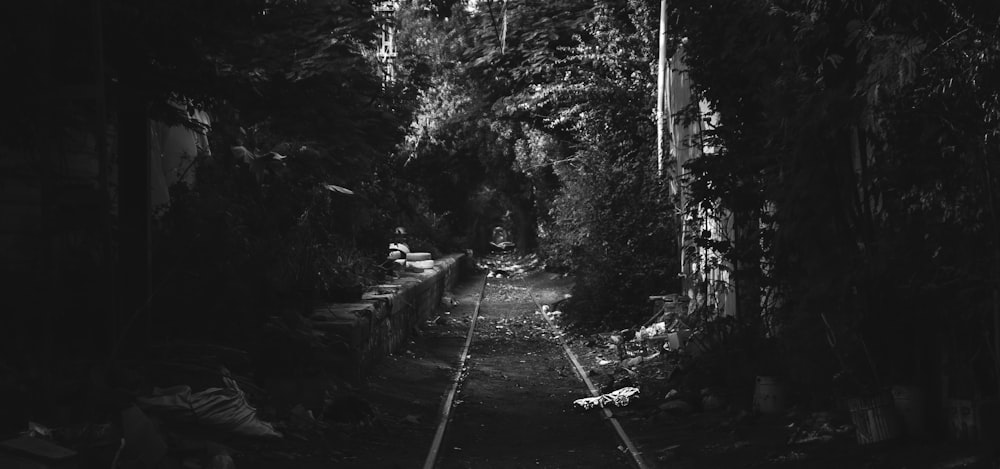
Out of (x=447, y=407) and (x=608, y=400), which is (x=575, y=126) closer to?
(x=608, y=400)

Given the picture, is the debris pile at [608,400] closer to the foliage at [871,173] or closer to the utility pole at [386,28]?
the foliage at [871,173]

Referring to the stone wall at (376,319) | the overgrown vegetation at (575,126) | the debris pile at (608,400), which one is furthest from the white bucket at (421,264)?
the debris pile at (608,400)

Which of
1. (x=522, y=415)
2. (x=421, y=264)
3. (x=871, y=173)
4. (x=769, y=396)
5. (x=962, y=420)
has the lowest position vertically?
(x=522, y=415)

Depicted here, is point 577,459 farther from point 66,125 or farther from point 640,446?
point 66,125

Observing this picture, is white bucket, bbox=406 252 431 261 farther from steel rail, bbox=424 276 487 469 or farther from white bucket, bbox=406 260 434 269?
steel rail, bbox=424 276 487 469

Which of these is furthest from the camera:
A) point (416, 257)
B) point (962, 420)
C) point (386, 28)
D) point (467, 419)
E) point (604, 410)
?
point (416, 257)

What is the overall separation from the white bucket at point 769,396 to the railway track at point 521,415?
1.36m

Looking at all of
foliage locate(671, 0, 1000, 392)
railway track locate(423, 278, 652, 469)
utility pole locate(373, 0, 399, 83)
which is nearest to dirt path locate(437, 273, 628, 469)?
railway track locate(423, 278, 652, 469)

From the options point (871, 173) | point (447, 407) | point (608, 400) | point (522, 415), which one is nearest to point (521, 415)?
point (522, 415)

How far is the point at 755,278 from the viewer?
10.0 meters

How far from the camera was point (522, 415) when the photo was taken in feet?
35.9

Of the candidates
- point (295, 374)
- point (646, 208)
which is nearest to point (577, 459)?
point (295, 374)

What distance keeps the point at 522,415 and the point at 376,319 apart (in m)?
3.45

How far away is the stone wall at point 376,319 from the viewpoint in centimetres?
1165
